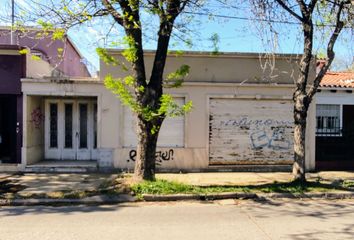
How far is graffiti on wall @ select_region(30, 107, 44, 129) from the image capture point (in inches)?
578

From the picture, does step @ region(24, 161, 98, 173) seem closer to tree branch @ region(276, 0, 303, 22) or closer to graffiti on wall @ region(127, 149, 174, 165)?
graffiti on wall @ region(127, 149, 174, 165)

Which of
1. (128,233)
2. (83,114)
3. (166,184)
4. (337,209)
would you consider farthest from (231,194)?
(83,114)

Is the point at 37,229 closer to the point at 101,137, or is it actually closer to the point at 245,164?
the point at 101,137

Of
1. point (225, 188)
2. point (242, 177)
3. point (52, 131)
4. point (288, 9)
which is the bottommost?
point (242, 177)

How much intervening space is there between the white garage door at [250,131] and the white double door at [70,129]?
4.68 m

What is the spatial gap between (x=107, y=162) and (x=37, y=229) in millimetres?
7163

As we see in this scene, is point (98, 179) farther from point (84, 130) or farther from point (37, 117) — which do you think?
point (37, 117)

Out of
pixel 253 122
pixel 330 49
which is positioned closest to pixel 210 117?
pixel 253 122

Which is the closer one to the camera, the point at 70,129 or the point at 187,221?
the point at 187,221

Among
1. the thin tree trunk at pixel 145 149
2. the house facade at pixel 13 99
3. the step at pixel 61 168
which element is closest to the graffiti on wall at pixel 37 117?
the house facade at pixel 13 99

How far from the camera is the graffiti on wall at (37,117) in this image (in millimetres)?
14680

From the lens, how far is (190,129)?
47.1 feet

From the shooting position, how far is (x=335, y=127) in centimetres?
1608

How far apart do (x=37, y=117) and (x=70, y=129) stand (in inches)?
51.6
